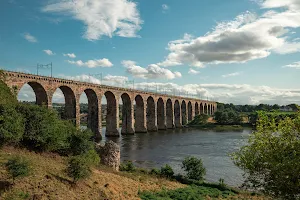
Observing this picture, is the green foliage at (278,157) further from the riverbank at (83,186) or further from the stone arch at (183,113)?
the stone arch at (183,113)

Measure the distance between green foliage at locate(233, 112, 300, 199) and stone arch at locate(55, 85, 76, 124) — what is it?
1437 inches

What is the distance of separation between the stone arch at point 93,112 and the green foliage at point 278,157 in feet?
139

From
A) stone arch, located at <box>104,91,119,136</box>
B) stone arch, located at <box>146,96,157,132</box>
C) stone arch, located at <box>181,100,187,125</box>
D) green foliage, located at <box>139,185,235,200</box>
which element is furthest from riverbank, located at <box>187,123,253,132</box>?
green foliage, located at <box>139,185,235,200</box>

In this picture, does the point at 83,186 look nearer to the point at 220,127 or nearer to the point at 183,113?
the point at 220,127

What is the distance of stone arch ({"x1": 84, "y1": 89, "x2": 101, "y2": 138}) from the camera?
55.7 metres

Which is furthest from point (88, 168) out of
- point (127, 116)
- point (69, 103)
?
Result: point (127, 116)

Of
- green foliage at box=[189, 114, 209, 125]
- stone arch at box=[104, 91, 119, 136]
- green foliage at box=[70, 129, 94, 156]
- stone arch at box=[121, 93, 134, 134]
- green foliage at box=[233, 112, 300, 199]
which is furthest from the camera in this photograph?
green foliage at box=[189, 114, 209, 125]

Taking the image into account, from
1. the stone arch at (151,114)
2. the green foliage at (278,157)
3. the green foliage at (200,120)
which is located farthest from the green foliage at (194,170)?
the green foliage at (200,120)

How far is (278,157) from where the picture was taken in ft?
48.4

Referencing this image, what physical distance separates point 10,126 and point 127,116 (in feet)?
167

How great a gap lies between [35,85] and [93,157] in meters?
22.6

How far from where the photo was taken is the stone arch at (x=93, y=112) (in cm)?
5569

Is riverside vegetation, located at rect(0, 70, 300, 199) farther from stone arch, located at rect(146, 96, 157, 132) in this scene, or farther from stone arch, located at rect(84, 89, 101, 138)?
stone arch, located at rect(146, 96, 157, 132)

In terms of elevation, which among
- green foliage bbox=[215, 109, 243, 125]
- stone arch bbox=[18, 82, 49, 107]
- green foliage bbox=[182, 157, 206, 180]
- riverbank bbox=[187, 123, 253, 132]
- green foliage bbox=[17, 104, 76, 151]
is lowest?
riverbank bbox=[187, 123, 253, 132]
